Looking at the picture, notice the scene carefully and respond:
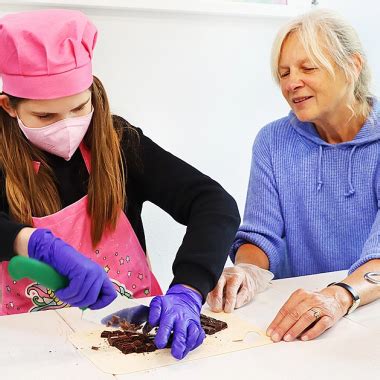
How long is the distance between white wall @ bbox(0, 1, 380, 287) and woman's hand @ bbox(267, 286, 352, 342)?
1.24m

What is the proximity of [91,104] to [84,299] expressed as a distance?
0.58 m

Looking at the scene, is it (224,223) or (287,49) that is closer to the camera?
(224,223)

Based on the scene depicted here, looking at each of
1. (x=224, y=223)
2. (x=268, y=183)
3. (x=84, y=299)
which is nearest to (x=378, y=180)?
(x=268, y=183)

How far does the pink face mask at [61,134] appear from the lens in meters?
1.53

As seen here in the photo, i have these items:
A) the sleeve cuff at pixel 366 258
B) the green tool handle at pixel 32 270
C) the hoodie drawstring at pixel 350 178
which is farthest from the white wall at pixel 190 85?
the green tool handle at pixel 32 270

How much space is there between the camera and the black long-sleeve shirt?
4.79 feet

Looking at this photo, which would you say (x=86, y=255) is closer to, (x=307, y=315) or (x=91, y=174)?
(x=91, y=174)

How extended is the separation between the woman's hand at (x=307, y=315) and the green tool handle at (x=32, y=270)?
0.47 m

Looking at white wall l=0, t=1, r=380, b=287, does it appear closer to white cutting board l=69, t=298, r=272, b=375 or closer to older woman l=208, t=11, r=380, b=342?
older woman l=208, t=11, r=380, b=342

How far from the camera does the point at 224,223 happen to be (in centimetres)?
156

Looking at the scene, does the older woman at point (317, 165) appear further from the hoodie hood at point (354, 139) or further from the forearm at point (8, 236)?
the forearm at point (8, 236)

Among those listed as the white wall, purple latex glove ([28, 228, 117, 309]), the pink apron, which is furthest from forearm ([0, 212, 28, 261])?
the white wall

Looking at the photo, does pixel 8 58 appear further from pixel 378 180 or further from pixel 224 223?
pixel 378 180

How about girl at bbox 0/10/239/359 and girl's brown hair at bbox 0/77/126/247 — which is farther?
girl's brown hair at bbox 0/77/126/247
